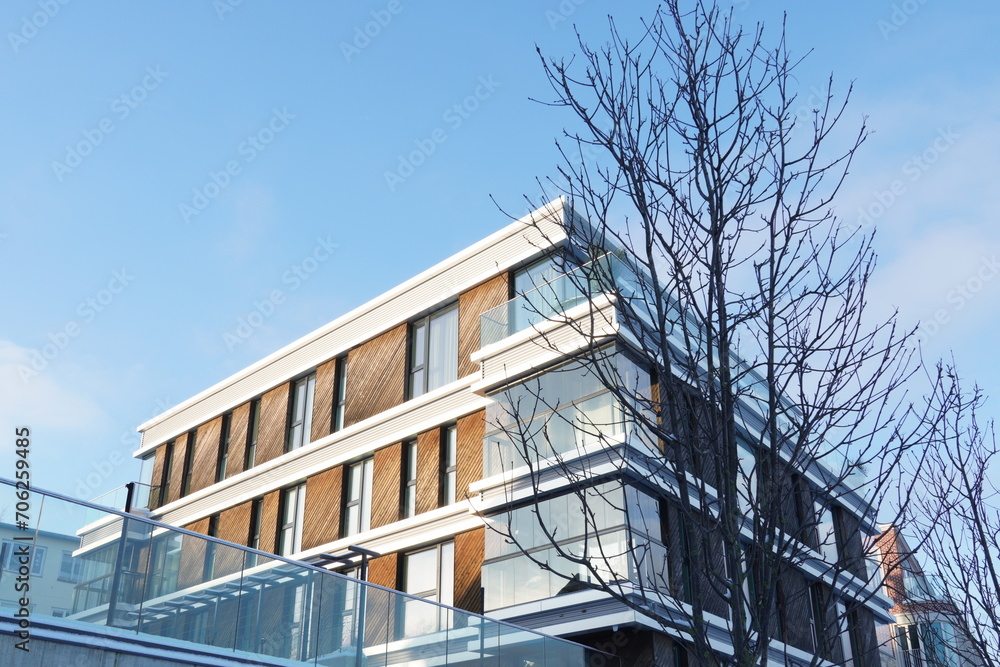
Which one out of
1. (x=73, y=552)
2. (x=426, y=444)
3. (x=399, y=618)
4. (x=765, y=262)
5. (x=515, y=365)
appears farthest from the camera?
(x=426, y=444)

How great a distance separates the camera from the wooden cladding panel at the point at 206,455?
28812 mm

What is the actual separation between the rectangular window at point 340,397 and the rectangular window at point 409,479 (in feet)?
9.13

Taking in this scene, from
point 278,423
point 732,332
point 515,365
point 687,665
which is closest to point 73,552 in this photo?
point 732,332

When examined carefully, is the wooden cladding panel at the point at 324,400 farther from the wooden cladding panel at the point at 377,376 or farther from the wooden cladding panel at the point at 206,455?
the wooden cladding panel at the point at 206,455

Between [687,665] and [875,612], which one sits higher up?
[875,612]

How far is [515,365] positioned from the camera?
65.5 ft

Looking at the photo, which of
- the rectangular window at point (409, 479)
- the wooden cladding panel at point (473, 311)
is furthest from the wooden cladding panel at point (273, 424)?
the wooden cladding panel at point (473, 311)

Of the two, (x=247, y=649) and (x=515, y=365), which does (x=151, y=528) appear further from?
(x=515, y=365)

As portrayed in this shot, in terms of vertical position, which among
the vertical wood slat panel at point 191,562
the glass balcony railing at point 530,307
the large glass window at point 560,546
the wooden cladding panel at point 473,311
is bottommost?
the vertical wood slat panel at point 191,562

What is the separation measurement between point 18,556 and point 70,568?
61cm

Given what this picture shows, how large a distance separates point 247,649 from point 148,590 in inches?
66.0

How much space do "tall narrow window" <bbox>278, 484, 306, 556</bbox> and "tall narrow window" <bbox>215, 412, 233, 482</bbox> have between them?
360cm

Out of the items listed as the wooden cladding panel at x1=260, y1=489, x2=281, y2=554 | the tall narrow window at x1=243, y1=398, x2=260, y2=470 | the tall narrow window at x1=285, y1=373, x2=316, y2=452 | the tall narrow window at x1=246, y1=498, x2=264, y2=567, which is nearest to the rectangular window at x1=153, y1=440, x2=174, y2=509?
the tall narrow window at x1=243, y1=398, x2=260, y2=470

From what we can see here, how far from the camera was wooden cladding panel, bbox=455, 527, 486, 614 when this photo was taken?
19.7m
